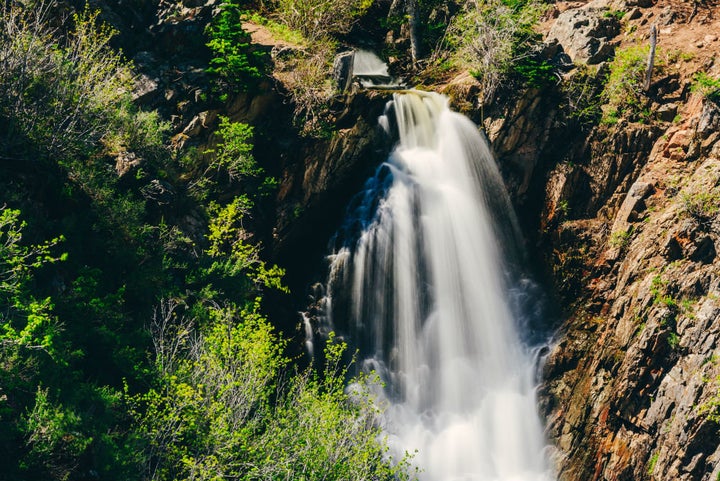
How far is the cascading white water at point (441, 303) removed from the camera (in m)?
20.0

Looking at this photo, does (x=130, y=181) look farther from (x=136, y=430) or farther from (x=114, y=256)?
(x=136, y=430)

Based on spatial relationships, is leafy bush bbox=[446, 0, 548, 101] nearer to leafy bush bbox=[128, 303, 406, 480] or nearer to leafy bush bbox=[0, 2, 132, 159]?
leafy bush bbox=[0, 2, 132, 159]

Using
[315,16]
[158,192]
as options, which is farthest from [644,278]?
[315,16]

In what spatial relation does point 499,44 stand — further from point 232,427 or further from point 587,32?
point 232,427

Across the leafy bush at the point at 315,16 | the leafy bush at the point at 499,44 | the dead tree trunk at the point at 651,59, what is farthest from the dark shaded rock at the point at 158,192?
the dead tree trunk at the point at 651,59

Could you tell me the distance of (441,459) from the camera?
63.6ft

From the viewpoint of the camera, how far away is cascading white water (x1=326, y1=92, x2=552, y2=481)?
788 inches

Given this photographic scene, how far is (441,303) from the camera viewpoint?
846 inches

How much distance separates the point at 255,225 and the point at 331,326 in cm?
549

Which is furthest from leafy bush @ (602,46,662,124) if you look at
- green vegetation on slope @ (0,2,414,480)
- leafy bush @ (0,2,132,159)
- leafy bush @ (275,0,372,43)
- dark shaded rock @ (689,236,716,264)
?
leafy bush @ (0,2,132,159)

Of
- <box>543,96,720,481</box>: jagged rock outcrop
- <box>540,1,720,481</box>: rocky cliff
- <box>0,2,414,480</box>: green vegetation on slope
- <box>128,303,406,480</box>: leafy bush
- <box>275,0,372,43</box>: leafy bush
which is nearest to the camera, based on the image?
<box>0,2,414,480</box>: green vegetation on slope

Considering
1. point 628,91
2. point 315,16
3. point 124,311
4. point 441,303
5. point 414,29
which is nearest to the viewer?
point 124,311

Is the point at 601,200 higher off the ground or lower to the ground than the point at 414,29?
lower

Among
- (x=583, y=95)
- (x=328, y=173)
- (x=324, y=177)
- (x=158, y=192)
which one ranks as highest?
(x=583, y=95)
